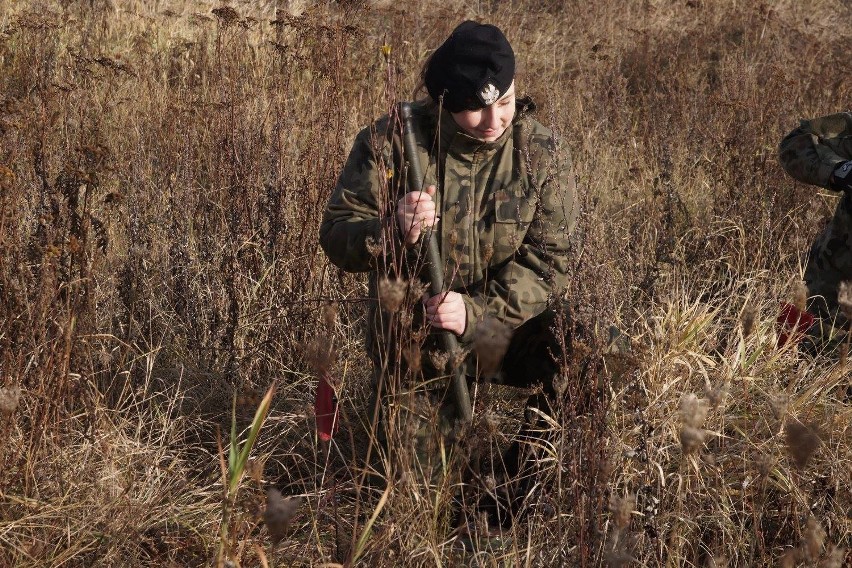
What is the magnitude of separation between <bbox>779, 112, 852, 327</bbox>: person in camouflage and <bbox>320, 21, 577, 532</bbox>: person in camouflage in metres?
1.09

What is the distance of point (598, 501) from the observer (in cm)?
198

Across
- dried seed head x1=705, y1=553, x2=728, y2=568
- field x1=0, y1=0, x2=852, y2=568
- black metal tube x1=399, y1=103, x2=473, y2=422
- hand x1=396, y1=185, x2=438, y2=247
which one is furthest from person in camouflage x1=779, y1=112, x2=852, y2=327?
hand x1=396, y1=185, x2=438, y2=247

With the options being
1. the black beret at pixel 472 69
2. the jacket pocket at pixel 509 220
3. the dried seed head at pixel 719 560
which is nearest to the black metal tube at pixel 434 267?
the black beret at pixel 472 69

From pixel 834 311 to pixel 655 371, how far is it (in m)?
0.91

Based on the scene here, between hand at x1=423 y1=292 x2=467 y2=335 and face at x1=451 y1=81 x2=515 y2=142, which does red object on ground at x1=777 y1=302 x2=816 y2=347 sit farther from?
hand at x1=423 y1=292 x2=467 y2=335

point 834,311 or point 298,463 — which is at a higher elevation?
point 834,311

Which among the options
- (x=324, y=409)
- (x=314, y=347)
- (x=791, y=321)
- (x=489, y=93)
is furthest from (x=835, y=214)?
(x=314, y=347)

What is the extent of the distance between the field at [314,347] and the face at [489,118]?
0.23 m

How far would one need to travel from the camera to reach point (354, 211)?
260 cm

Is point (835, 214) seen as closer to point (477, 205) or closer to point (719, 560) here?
point (477, 205)

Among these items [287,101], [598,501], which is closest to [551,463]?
[598,501]

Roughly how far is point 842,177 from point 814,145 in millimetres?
242

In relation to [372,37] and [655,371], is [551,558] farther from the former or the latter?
[372,37]

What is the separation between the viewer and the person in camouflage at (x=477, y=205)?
2.47 meters
